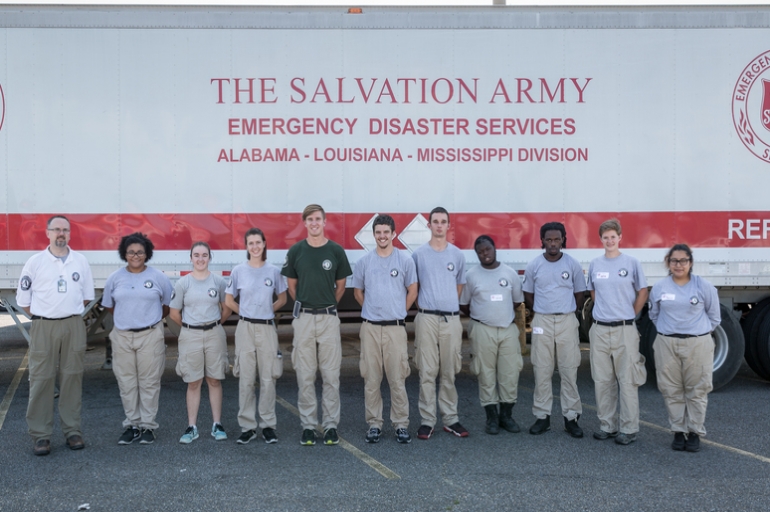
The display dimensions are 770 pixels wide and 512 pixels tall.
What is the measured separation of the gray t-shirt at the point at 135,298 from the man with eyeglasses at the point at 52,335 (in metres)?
0.28

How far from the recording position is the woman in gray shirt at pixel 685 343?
195 inches

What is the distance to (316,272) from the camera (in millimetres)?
5148

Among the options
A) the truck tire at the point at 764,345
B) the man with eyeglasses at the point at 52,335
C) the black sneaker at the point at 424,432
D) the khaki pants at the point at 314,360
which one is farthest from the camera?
the truck tire at the point at 764,345

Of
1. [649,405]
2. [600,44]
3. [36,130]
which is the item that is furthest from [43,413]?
[600,44]

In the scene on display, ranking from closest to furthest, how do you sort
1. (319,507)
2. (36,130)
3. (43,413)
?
(319,507) → (43,413) → (36,130)

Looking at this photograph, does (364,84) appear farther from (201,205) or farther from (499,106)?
(201,205)

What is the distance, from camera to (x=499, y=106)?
20.9 feet

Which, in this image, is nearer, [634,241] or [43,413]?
[43,413]

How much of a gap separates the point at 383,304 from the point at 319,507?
1722 mm

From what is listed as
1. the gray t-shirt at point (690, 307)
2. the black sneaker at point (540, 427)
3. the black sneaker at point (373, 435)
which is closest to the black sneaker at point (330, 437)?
the black sneaker at point (373, 435)

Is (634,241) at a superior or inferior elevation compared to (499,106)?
inferior

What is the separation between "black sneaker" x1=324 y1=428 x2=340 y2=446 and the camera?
5.16m

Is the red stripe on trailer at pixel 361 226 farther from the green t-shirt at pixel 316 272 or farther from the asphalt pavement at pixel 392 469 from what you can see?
the asphalt pavement at pixel 392 469

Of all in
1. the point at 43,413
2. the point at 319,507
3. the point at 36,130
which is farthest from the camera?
the point at 36,130
